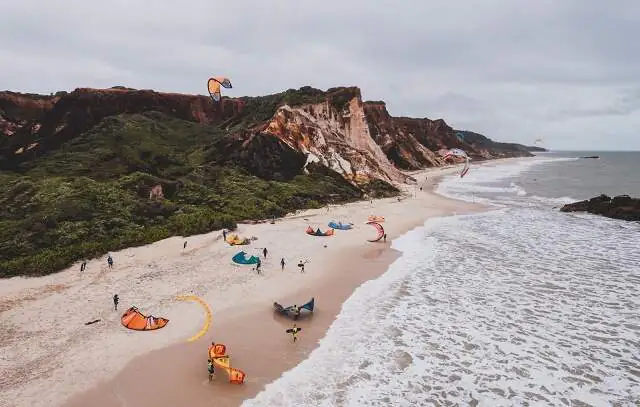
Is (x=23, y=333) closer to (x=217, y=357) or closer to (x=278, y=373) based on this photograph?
(x=217, y=357)

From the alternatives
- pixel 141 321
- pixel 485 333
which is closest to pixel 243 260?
pixel 141 321

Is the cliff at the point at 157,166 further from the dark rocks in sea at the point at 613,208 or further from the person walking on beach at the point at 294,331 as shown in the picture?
the dark rocks in sea at the point at 613,208

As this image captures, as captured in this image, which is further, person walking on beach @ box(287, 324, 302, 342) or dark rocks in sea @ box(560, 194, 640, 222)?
dark rocks in sea @ box(560, 194, 640, 222)

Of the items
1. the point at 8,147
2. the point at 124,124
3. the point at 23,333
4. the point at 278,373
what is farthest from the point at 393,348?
the point at 8,147

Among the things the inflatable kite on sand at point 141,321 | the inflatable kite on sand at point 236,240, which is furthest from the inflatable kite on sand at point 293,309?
the inflatable kite on sand at point 236,240

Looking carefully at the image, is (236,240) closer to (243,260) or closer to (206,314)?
(243,260)

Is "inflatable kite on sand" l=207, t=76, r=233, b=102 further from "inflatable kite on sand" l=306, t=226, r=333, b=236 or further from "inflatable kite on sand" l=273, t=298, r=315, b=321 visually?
"inflatable kite on sand" l=273, t=298, r=315, b=321

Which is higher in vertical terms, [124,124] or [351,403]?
[124,124]

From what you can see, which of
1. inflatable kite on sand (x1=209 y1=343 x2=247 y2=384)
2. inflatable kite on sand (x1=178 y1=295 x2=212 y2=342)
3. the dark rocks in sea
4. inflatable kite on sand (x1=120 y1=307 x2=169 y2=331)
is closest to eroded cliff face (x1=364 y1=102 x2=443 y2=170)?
the dark rocks in sea
